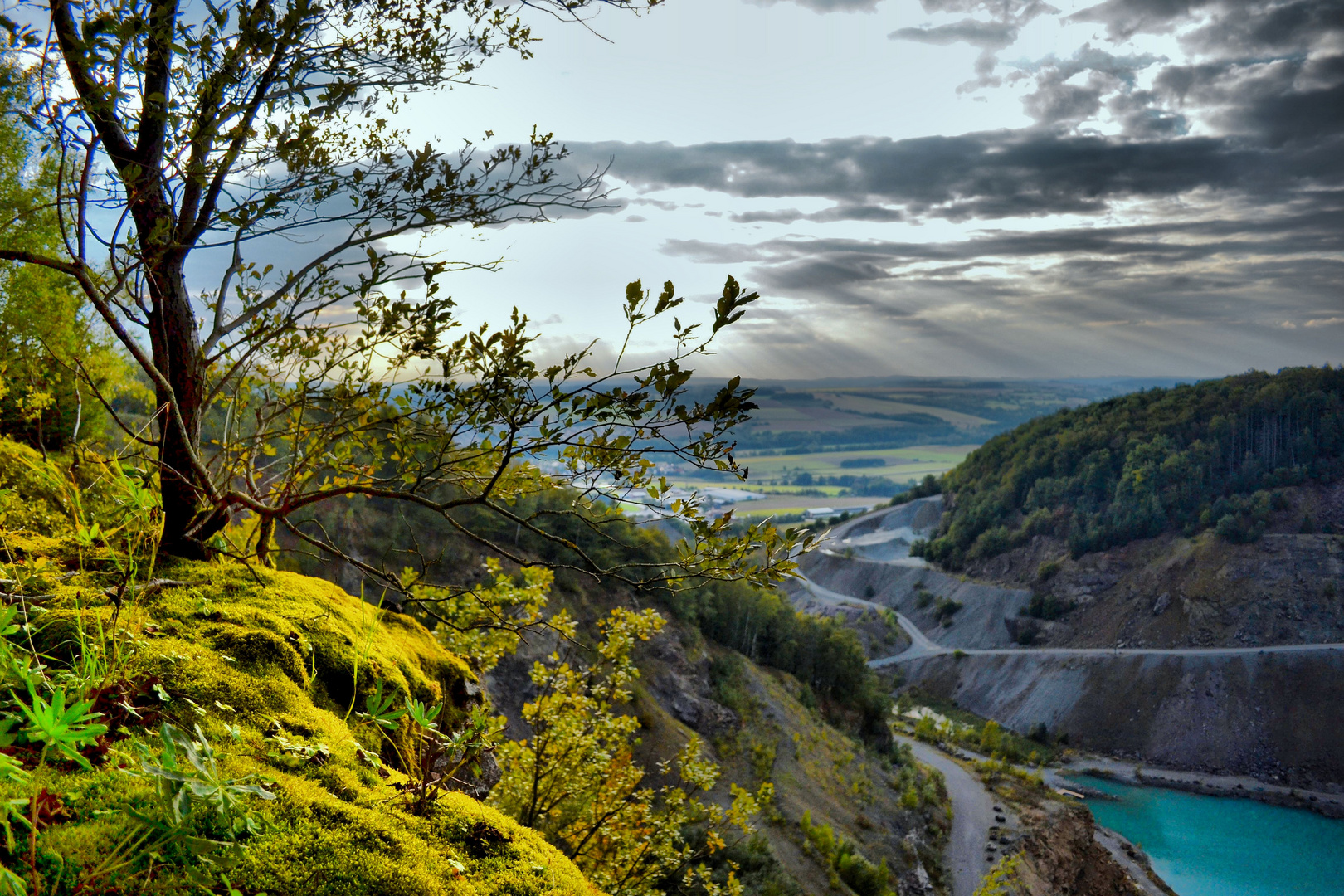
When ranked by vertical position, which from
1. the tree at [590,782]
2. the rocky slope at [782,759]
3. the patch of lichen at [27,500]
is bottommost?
the rocky slope at [782,759]

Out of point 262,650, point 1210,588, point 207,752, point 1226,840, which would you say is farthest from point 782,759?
point 1210,588

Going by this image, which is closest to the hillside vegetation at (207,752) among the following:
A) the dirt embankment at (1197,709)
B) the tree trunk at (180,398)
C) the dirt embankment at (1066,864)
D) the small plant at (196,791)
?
the small plant at (196,791)

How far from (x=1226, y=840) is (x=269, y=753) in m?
57.1

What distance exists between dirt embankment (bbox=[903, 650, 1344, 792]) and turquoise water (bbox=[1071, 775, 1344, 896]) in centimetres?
450

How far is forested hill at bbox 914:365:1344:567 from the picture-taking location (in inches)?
2837

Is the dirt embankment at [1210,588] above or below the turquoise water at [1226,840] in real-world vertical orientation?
above

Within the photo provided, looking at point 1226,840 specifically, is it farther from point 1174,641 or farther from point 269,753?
point 269,753

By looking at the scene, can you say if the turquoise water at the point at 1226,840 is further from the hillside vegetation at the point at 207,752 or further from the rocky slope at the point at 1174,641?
the hillside vegetation at the point at 207,752

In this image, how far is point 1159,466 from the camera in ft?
249

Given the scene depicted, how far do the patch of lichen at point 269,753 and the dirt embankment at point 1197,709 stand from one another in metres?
65.1

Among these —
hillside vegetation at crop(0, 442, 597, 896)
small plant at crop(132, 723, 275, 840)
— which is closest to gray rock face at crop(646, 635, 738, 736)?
hillside vegetation at crop(0, 442, 597, 896)

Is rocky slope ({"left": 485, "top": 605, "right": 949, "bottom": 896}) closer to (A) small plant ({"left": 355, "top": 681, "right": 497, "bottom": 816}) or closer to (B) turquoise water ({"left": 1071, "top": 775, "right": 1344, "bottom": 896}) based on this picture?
(B) turquoise water ({"left": 1071, "top": 775, "right": 1344, "bottom": 896})

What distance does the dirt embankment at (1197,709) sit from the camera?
2000 inches

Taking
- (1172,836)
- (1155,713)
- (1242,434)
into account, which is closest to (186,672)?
(1172,836)
